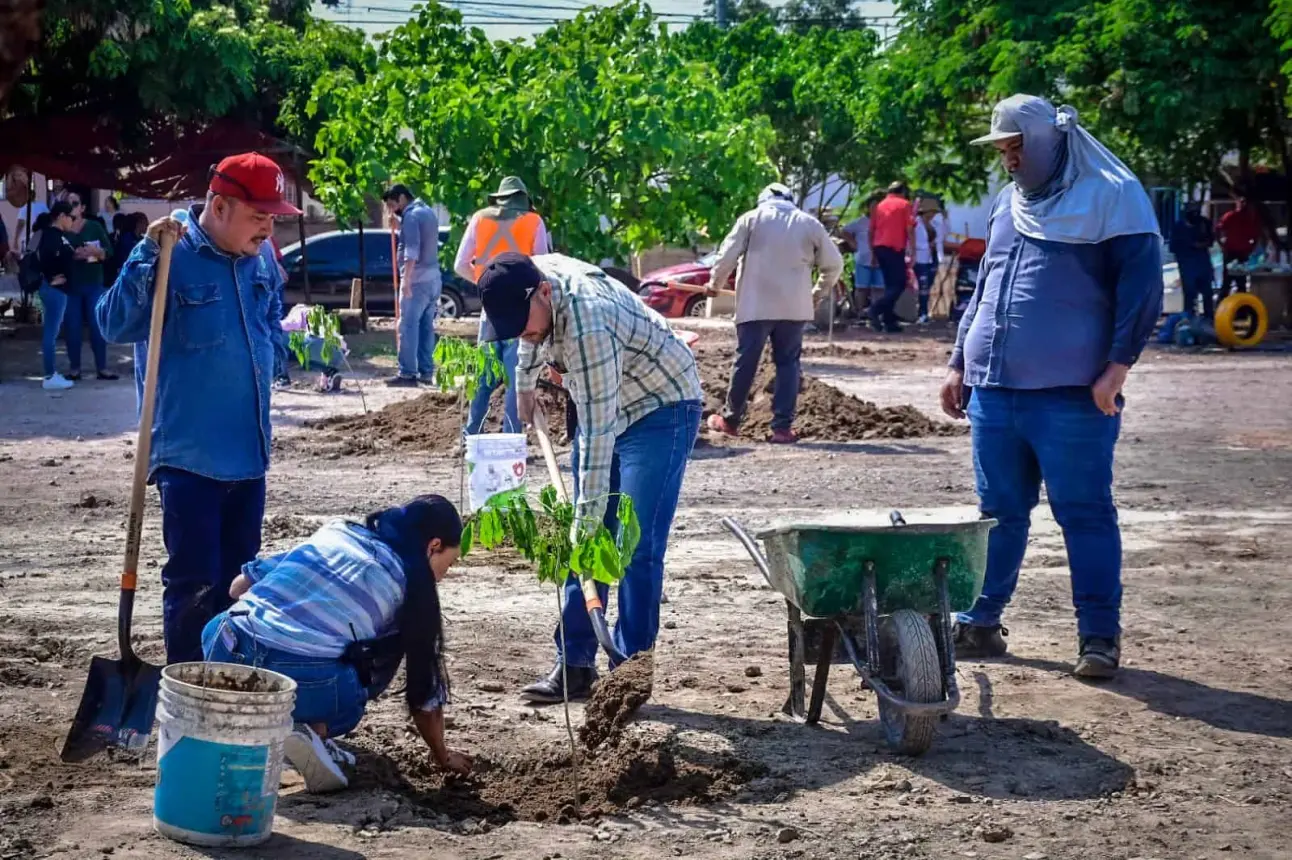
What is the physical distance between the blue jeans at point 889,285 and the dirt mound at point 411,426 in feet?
38.8

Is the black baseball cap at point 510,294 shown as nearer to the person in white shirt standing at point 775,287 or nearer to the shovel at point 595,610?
the shovel at point 595,610

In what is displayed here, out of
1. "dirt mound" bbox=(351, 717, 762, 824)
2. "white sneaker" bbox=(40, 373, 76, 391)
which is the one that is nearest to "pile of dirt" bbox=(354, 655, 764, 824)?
"dirt mound" bbox=(351, 717, 762, 824)

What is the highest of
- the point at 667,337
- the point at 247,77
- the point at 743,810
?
the point at 247,77

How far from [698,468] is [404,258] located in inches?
237

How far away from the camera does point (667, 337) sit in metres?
6.06

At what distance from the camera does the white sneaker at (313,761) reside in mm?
4891

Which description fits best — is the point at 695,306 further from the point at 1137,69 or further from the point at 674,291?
the point at 1137,69

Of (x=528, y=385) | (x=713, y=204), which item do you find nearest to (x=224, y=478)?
(x=528, y=385)

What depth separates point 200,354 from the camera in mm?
5562

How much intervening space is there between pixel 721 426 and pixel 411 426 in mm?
2583

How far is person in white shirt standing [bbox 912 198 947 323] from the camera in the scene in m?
28.0

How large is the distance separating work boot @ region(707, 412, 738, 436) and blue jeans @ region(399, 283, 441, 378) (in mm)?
4063

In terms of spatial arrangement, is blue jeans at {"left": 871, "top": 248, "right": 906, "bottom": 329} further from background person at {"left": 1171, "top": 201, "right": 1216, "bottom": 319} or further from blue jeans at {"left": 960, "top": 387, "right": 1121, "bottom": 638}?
blue jeans at {"left": 960, "top": 387, "right": 1121, "bottom": 638}

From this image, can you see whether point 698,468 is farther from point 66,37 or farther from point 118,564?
point 66,37
